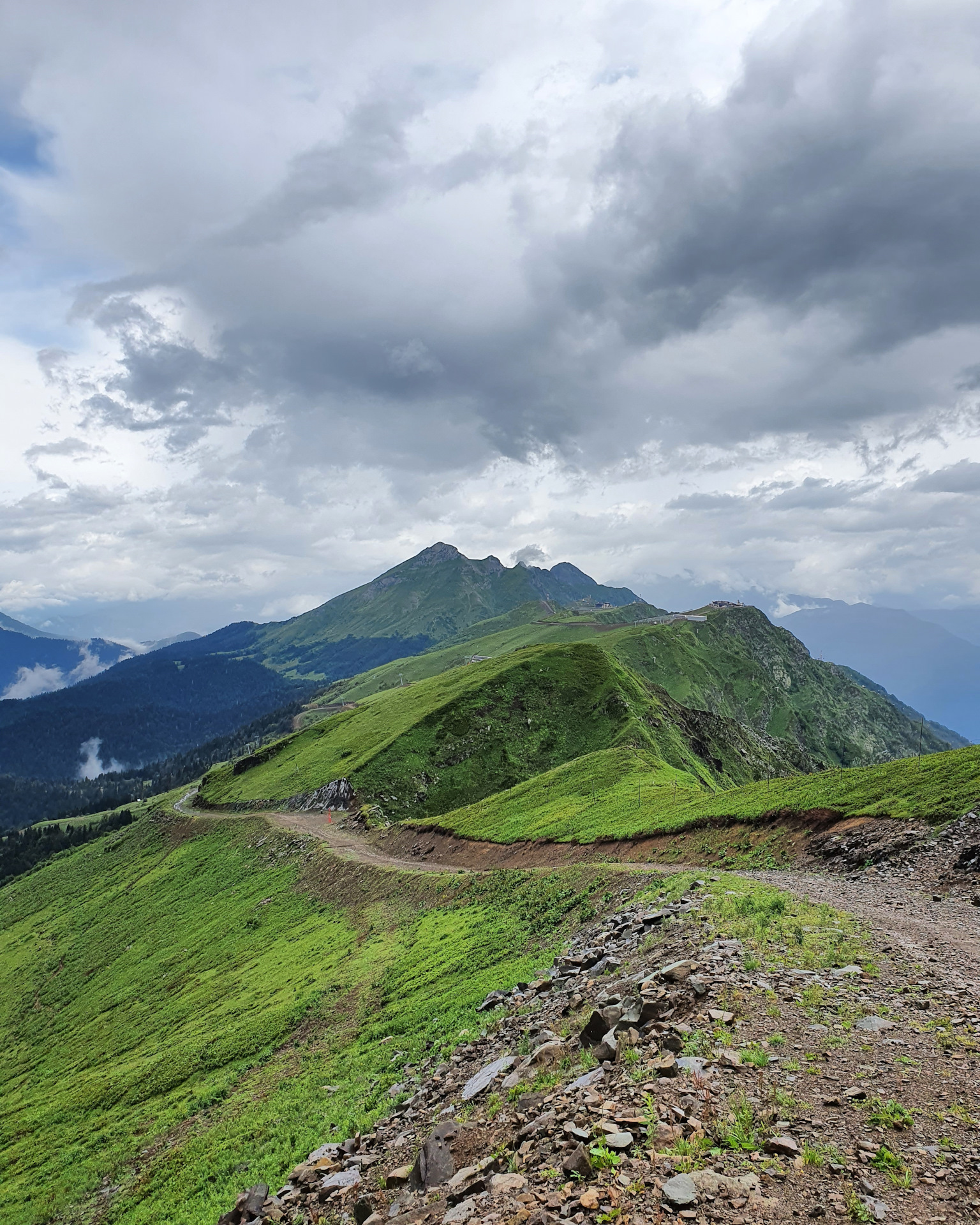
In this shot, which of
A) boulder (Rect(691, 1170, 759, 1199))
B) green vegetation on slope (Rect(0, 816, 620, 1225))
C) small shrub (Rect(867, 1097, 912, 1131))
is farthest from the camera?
green vegetation on slope (Rect(0, 816, 620, 1225))

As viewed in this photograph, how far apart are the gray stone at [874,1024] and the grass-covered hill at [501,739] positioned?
68003 millimetres

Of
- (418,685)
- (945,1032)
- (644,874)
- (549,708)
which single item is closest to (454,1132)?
(945,1032)

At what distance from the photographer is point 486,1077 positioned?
1720 cm

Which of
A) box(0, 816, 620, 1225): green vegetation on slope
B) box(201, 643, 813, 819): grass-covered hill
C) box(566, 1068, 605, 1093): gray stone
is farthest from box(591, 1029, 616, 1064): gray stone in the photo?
box(201, 643, 813, 819): grass-covered hill

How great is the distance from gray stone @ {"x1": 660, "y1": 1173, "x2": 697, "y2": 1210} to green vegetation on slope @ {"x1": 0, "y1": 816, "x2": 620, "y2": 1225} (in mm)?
13371

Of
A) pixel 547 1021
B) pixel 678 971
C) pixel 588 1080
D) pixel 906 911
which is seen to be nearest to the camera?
pixel 588 1080

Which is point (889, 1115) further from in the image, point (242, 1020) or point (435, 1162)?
point (242, 1020)

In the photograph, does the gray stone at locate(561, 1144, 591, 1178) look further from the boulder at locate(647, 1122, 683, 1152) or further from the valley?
the boulder at locate(647, 1122, 683, 1152)

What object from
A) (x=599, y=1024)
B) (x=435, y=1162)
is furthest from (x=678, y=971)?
(x=435, y=1162)

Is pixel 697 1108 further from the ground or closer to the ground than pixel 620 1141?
closer to the ground

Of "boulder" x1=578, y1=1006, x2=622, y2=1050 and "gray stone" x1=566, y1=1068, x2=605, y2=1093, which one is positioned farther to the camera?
"boulder" x1=578, y1=1006, x2=622, y2=1050

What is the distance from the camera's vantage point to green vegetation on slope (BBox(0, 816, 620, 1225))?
79.7 ft

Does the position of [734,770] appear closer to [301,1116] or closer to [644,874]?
[644,874]

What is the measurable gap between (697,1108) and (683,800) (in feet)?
153
